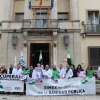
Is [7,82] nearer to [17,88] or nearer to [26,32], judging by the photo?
[17,88]

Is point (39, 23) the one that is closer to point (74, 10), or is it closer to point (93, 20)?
point (74, 10)

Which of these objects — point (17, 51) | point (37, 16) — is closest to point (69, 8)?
point (37, 16)

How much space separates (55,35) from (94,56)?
4.74 metres

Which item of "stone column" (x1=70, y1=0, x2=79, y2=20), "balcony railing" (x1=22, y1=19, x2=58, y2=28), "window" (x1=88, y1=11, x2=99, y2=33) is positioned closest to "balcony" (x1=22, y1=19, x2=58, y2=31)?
"balcony railing" (x1=22, y1=19, x2=58, y2=28)

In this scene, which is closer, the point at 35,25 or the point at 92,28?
the point at 35,25

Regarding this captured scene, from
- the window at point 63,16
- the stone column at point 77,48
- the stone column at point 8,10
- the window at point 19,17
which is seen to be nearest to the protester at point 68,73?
the stone column at point 77,48

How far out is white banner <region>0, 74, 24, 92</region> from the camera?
303 inches

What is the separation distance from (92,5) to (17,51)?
9604mm

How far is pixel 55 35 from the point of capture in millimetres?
12992

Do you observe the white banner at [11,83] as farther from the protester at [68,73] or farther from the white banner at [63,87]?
the protester at [68,73]

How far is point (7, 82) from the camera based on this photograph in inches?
305

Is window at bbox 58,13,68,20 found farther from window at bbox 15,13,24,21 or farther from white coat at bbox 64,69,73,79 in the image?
white coat at bbox 64,69,73,79

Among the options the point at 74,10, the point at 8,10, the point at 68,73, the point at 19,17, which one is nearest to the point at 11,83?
the point at 68,73

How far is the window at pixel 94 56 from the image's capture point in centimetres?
1391
